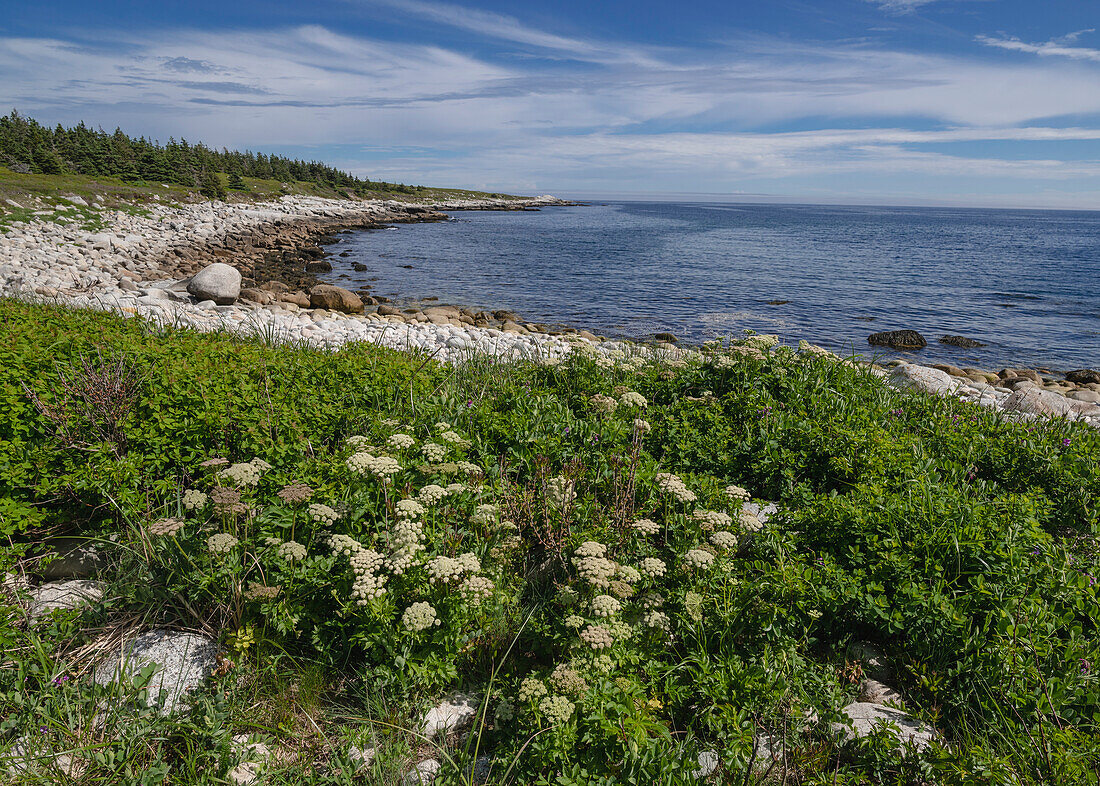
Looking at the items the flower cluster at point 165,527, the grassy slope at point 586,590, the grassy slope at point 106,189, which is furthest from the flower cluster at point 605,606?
the grassy slope at point 106,189

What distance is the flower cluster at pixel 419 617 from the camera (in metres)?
3.17

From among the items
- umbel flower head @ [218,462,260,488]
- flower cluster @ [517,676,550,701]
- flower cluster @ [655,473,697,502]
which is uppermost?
umbel flower head @ [218,462,260,488]

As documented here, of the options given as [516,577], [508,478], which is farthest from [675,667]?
[508,478]

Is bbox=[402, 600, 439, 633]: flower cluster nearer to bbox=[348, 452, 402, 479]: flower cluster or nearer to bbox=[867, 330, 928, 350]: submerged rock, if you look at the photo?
bbox=[348, 452, 402, 479]: flower cluster

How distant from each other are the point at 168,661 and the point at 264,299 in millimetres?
19329

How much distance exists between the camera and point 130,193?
47.2 meters

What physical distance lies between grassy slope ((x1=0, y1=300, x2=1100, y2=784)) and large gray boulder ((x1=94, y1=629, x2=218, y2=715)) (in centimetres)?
17

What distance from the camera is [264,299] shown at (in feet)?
67.7

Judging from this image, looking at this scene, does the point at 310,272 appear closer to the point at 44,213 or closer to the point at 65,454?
the point at 44,213

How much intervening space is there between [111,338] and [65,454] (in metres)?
2.00

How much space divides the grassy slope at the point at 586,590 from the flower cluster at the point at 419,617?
18 cm

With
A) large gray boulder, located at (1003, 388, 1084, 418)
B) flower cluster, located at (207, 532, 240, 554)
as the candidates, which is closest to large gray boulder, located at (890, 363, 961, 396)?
large gray boulder, located at (1003, 388, 1084, 418)

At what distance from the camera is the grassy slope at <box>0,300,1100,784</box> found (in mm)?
3023

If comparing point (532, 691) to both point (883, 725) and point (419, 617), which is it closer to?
point (419, 617)
